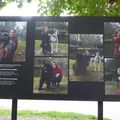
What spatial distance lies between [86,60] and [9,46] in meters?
1.57

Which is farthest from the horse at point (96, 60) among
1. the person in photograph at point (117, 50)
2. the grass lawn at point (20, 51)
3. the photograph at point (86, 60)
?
the grass lawn at point (20, 51)

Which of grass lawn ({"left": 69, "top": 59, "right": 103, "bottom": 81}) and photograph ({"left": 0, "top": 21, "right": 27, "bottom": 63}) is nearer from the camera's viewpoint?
grass lawn ({"left": 69, "top": 59, "right": 103, "bottom": 81})

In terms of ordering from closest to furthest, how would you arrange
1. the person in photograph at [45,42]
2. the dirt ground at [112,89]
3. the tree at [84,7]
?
1. the dirt ground at [112,89]
2. the person in photograph at [45,42]
3. the tree at [84,7]

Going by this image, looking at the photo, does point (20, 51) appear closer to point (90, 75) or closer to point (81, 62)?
point (81, 62)

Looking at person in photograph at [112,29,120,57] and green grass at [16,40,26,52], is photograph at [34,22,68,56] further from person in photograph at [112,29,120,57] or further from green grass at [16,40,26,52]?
person in photograph at [112,29,120,57]

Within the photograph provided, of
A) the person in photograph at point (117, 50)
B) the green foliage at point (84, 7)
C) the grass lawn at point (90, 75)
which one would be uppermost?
the green foliage at point (84, 7)

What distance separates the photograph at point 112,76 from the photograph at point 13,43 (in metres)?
1.69

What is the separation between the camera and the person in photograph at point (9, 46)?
27.4ft

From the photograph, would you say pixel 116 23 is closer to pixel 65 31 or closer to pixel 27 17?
pixel 65 31

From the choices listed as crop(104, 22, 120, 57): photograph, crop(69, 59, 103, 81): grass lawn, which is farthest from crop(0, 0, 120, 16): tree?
crop(69, 59, 103, 81): grass lawn

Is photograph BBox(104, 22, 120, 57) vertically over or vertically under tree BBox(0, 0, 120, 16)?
under

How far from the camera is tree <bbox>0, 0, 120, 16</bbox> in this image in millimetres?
12141

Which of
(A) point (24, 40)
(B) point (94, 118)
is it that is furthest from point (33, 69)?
(B) point (94, 118)

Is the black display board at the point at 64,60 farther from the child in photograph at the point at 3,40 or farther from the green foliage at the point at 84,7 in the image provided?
the green foliage at the point at 84,7
